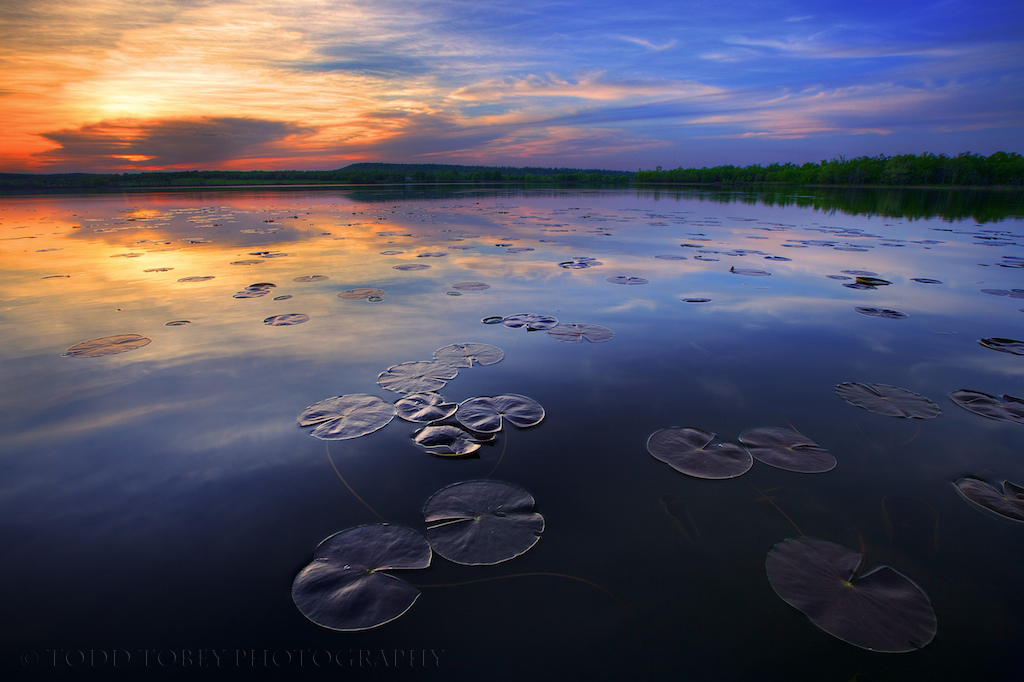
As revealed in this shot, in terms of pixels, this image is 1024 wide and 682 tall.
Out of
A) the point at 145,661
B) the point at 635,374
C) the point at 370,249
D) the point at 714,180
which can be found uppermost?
the point at 714,180

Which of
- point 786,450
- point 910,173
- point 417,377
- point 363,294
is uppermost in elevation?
point 910,173

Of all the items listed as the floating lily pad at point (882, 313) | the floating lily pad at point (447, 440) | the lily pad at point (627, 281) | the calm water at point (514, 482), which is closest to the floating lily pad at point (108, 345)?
the calm water at point (514, 482)

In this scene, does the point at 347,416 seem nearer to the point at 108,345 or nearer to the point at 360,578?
the point at 360,578

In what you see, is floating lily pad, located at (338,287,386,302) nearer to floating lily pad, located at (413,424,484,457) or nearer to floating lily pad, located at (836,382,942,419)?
floating lily pad, located at (413,424,484,457)

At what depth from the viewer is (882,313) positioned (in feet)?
18.7

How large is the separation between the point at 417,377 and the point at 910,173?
315 ft

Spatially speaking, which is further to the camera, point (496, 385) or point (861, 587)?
point (496, 385)

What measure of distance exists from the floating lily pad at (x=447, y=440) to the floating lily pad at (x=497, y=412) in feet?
0.31

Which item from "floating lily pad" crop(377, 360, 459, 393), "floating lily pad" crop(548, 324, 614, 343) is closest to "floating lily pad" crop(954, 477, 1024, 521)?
"floating lily pad" crop(548, 324, 614, 343)

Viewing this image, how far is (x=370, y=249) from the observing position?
10734 mm

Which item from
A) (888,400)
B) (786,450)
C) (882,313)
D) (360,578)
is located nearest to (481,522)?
(360,578)

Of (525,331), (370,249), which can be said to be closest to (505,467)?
(525,331)

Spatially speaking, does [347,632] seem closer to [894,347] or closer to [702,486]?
[702,486]

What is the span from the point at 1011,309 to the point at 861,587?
7.19 m
